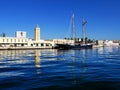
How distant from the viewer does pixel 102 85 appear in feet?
63.7

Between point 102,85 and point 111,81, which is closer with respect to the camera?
point 102,85

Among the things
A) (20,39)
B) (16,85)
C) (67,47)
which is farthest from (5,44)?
(16,85)

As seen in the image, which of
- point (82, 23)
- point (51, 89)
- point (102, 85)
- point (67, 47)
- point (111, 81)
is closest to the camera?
point (51, 89)

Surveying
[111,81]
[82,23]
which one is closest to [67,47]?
[82,23]

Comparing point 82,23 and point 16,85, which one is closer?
point 16,85

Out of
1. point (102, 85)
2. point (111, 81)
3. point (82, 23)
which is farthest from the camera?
point (82, 23)

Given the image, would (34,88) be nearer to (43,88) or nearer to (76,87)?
(43,88)

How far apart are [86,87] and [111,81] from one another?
3.31 meters

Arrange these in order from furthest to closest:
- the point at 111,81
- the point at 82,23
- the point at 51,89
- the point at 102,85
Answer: the point at 82,23 < the point at 111,81 < the point at 102,85 < the point at 51,89

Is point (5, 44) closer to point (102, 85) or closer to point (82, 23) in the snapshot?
point (82, 23)

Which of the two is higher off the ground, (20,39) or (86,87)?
(20,39)

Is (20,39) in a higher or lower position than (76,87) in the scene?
higher

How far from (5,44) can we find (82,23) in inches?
2451

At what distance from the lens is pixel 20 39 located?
199875mm
